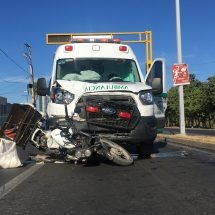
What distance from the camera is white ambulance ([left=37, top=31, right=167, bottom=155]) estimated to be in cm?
1036

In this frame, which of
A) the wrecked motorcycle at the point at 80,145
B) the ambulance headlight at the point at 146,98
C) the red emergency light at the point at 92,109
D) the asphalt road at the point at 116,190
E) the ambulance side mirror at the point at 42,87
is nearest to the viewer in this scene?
the asphalt road at the point at 116,190

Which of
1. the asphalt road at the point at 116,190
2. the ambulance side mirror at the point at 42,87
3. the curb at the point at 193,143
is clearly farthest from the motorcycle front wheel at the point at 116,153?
the curb at the point at 193,143

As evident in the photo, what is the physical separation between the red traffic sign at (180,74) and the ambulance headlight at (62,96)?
9532 mm

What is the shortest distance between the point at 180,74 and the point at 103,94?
955 centimetres

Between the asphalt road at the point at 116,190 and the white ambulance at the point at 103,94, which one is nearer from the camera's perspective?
the asphalt road at the point at 116,190

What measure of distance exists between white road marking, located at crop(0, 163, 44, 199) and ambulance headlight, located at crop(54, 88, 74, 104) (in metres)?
1.45

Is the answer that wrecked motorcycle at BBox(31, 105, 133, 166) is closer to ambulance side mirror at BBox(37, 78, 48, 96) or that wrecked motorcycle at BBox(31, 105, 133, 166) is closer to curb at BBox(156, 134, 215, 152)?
ambulance side mirror at BBox(37, 78, 48, 96)

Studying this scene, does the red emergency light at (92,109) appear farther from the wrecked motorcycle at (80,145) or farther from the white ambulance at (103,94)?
the wrecked motorcycle at (80,145)

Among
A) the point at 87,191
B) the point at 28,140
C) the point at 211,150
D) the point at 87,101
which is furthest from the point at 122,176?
the point at 211,150

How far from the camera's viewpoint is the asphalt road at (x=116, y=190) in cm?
615

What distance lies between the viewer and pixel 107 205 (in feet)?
20.7

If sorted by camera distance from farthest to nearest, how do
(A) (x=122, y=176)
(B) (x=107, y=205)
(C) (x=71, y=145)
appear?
(C) (x=71, y=145) → (A) (x=122, y=176) → (B) (x=107, y=205)

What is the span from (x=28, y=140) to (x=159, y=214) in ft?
18.3

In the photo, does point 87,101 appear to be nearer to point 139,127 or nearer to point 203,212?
point 139,127
